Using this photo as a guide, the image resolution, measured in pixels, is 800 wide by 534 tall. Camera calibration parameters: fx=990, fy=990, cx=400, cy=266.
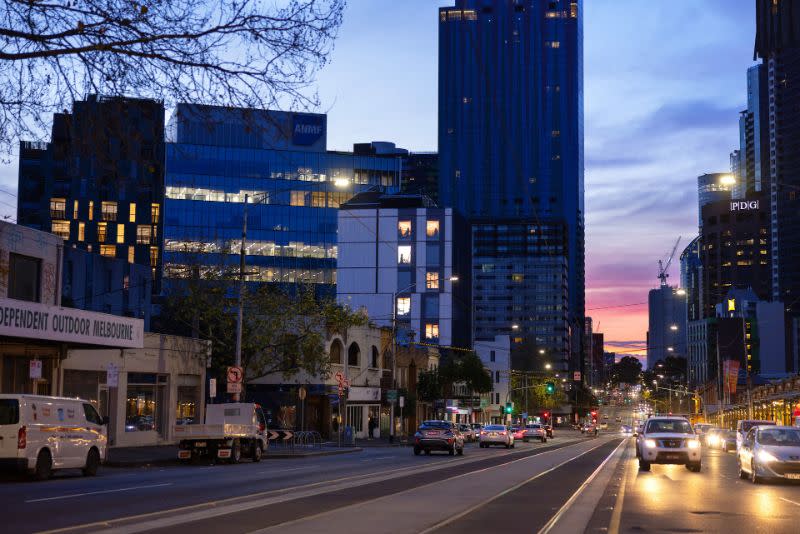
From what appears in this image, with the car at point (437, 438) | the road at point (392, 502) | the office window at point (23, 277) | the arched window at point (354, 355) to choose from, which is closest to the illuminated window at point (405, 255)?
the arched window at point (354, 355)

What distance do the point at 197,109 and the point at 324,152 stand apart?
12196cm

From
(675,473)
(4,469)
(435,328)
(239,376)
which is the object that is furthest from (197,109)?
(435,328)

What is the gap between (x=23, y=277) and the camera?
36969mm

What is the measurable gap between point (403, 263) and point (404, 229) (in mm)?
4602

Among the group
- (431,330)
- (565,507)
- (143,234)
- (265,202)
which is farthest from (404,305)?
(565,507)

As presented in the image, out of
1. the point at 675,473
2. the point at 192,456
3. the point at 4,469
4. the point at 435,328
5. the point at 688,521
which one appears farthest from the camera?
the point at 435,328

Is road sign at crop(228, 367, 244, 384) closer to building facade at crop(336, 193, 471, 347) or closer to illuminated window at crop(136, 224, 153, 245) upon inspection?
building facade at crop(336, 193, 471, 347)

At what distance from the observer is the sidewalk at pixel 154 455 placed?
3447 centimetres

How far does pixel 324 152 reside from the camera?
13412 centimetres

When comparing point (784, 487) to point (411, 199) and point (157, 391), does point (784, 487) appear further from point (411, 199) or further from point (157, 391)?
point (411, 199)

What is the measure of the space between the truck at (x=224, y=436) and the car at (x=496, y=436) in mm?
22766

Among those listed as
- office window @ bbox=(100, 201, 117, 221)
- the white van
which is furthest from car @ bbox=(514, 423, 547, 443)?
office window @ bbox=(100, 201, 117, 221)

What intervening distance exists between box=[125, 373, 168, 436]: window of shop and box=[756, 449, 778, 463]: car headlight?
89.4ft

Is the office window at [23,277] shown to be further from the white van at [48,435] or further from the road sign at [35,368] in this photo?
the white van at [48,435]
